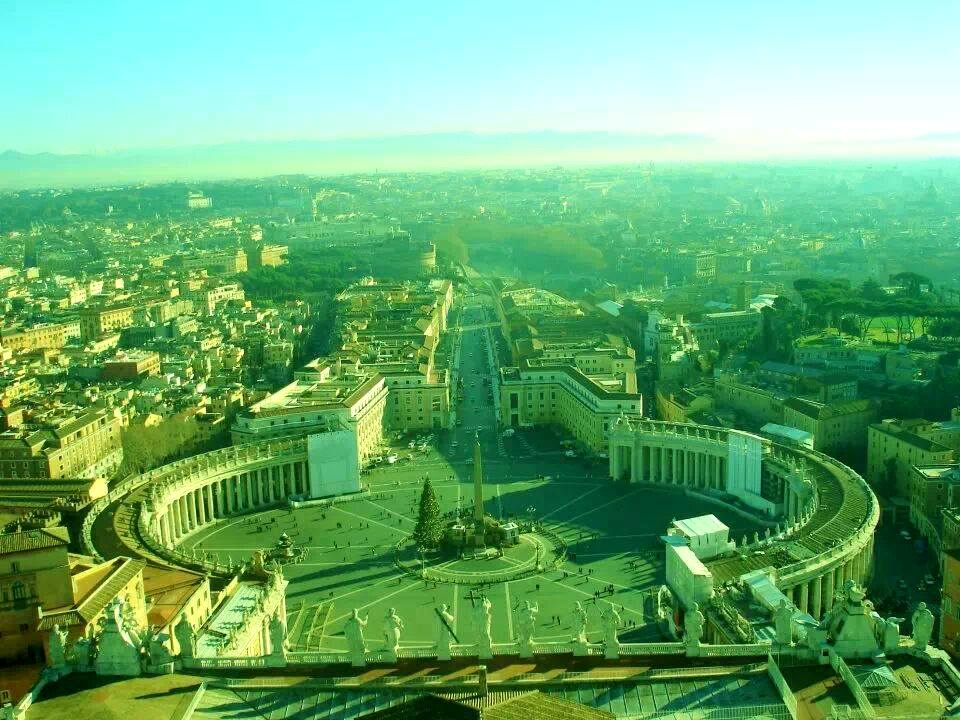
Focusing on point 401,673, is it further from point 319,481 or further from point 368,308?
point 368,308

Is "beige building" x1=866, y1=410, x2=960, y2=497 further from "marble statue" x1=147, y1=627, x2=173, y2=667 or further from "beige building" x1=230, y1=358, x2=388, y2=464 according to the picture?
"marble statue" x1=147, y1=627, x2=173, y2=667

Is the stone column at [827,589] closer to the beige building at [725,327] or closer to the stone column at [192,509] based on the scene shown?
the stone column at [192,509]

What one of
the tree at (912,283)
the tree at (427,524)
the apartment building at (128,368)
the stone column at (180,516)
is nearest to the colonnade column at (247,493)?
the stone column at (180,516)

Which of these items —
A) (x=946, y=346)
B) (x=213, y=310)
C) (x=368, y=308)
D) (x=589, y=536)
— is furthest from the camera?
(x=213, y=310)

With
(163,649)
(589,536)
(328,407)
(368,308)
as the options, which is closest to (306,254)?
(368,308)

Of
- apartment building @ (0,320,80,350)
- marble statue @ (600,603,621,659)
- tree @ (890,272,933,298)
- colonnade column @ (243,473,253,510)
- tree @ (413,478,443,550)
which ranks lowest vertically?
colonnade column @ (243,473,253,510)

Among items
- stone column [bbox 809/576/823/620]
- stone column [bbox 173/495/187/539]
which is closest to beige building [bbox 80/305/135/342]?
stone column [bbox 173/495/187/539]

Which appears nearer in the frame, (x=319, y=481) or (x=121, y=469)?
(x=319, y=481)
